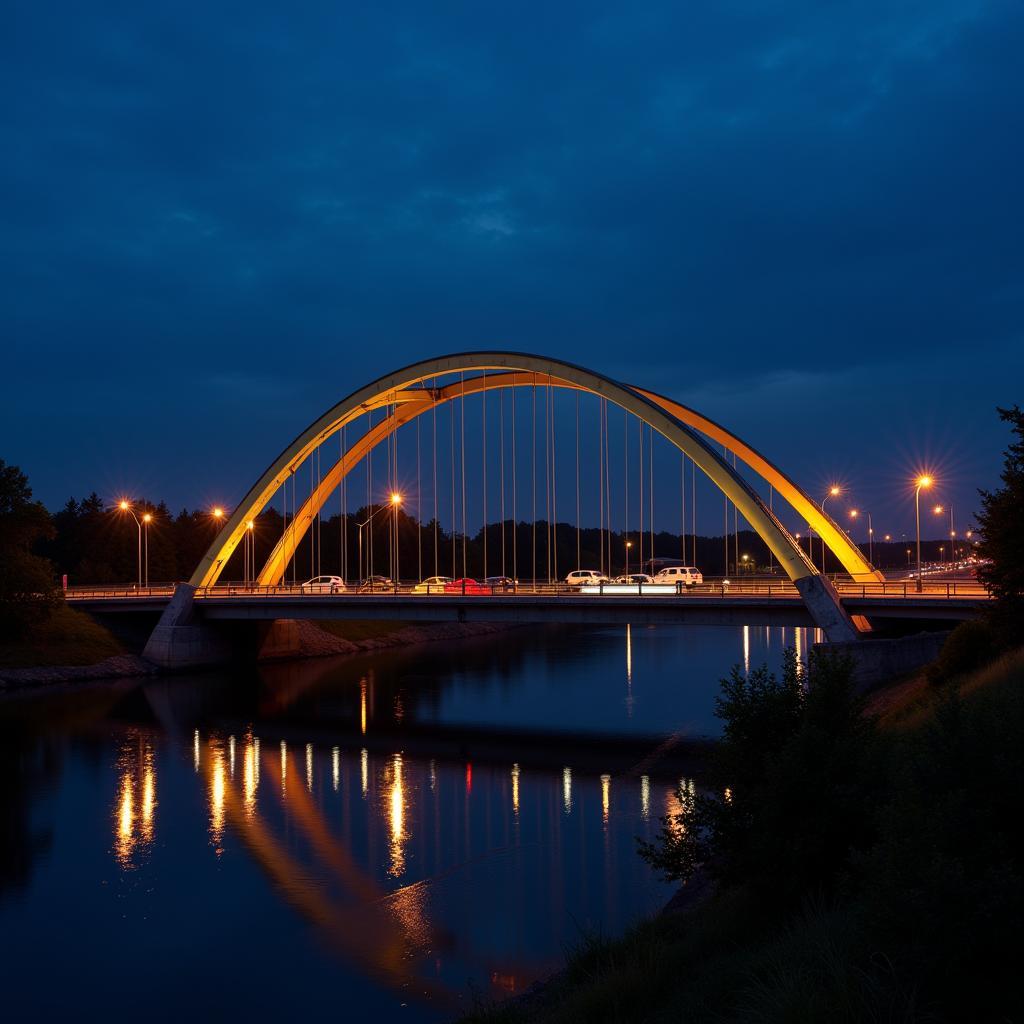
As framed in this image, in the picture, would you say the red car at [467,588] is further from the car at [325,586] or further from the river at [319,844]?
the river at [319,844]

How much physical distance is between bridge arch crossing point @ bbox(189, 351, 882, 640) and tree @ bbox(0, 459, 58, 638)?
8171 millimetres

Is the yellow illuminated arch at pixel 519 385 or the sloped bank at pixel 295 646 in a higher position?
the yellow illuminated arch at pixel 519 385

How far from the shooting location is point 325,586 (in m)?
60.4

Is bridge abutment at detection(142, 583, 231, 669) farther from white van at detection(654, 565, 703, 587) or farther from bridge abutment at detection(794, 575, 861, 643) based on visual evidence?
bridge abutment at detection(794, 575, 861, 643)

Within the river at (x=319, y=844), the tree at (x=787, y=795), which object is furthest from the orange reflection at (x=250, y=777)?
the tree at (x=787, y=795)

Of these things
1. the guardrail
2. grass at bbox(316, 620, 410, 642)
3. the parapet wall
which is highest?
the guardrail

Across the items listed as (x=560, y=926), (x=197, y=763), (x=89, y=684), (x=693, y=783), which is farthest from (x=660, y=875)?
(x=89, y=684)

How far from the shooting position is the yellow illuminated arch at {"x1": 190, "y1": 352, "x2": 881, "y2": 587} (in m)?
41.0

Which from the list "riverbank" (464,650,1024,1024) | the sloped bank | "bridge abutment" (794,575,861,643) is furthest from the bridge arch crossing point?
A: "riverbank" (464,650,1024,1024)

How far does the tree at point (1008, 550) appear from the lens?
81.4ft

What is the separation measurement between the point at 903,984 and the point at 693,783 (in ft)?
62.1

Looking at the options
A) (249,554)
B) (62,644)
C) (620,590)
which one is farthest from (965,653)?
(249,554)

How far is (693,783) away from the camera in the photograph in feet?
83.1

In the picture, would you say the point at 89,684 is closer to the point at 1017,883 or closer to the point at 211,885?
the point at 211,885
